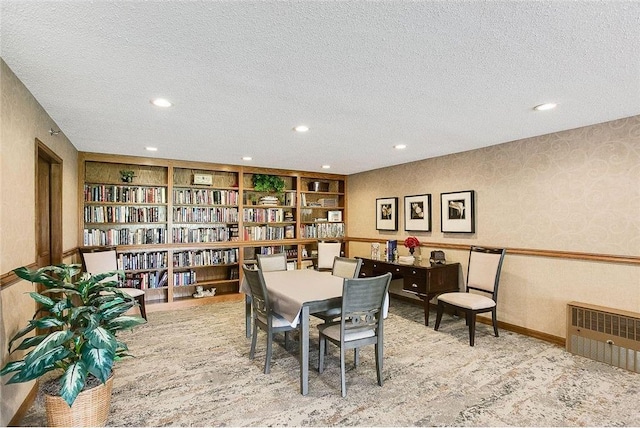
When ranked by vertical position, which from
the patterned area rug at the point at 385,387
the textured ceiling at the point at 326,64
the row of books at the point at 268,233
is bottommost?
the patterned area rug at the point at 385,387

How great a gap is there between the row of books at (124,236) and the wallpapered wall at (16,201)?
2317 millimetres

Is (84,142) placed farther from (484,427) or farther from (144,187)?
(484,427)

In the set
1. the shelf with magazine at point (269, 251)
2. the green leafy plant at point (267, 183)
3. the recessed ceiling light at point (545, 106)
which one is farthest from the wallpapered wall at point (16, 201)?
the recessed ceiling light at point (545, 106)

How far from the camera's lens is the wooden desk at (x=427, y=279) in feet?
14.1

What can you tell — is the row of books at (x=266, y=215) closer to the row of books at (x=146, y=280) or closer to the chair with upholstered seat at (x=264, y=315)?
the row of books at (x=146, y=280)

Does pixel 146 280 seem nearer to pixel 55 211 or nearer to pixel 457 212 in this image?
pixel 55 211

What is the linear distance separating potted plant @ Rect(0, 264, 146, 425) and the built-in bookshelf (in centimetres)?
287

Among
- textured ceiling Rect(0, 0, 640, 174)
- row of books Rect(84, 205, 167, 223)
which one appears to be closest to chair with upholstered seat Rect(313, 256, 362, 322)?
textured ceiling Rect(0, 0, 640, 174)

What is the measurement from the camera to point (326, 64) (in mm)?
2037

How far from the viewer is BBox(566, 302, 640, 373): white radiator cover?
298cm

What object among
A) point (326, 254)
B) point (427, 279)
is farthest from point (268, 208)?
point (427, 279)

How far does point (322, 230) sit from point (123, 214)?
11.2 feet

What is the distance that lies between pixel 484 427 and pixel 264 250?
448 cm

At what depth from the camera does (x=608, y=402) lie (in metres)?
2.48
